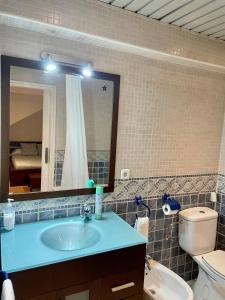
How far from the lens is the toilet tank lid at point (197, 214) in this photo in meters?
2.09

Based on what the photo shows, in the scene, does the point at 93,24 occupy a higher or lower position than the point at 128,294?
higher

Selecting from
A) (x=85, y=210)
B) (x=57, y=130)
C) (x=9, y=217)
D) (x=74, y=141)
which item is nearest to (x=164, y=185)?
(x=85, y=210)

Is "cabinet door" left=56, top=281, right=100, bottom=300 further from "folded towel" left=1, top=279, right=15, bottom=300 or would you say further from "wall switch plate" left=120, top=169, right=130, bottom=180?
"wall switch plate" left=120, top=169, right=130, bottom=180

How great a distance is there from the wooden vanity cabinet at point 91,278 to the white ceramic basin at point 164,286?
0.31 metres

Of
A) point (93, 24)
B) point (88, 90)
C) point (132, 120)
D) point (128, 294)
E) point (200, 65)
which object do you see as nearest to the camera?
point (128, 294)

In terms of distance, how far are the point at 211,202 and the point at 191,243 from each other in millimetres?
519

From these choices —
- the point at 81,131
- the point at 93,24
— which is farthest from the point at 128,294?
the point at 93,24

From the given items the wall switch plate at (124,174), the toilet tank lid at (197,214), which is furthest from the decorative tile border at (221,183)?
the wall switch plate at (124,174)

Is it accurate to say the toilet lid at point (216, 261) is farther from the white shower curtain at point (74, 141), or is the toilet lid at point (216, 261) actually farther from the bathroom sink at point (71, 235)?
the white shower curtain at point (74, 141)

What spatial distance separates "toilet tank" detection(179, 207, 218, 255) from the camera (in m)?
2.09

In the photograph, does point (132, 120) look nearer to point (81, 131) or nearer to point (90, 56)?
point (81, 131)

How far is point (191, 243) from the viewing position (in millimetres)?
2100

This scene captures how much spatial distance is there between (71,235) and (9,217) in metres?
0.42

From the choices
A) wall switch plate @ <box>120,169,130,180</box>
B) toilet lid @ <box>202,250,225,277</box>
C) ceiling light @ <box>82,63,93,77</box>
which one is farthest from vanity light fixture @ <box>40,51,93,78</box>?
toilet lid @ <box>202,250,225,277</box>
